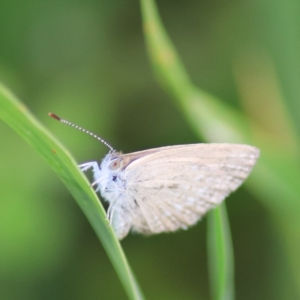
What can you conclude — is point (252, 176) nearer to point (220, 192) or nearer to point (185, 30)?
point (220, 192)

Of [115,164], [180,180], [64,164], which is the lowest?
[180,180]

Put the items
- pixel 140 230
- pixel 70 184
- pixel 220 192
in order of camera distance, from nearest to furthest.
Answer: pixel 70 184, pixel 220 192, pixel 140 230

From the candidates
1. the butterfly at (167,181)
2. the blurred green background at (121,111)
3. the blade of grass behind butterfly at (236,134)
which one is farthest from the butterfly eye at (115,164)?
the blurred green background at (121,111)

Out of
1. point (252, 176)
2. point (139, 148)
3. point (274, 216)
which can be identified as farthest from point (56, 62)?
point (274, 216)

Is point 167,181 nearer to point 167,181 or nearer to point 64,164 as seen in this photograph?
point 167,181

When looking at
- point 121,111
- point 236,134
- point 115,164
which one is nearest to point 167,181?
point 115,164

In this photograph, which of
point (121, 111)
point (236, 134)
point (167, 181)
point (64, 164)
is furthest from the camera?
point (121, 111)

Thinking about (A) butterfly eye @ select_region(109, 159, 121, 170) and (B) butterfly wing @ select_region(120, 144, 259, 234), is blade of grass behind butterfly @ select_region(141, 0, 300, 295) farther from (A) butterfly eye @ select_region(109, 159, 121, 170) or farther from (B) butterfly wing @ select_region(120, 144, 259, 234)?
(A) butterfly eye @ select_region(109, 159, 121, 170)
